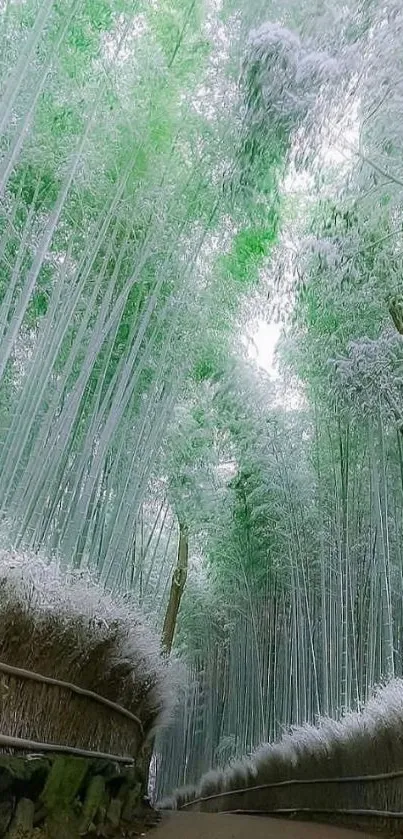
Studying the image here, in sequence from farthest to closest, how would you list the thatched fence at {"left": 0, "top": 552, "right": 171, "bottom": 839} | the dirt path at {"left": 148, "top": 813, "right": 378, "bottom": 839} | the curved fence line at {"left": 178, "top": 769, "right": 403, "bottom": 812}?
1. the curved fence line at {"left": 178, "top": 769, "right": 403, "bottom": 812}
2. the dirt path at {"left": 148, "top": 813, "right": 378, "bottom": 839}
3. the thatched fence at {"left": 0, "top": 552, "right": 171, "bottom": 839}

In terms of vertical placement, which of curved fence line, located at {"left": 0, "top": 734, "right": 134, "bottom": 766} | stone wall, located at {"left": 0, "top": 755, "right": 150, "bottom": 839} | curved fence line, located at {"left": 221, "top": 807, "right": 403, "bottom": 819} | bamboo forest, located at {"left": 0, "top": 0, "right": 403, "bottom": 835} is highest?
bamboo forest, located at {"left": 0, "top": 0, "right": 403, "bottom": 835}

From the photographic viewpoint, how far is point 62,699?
341cm

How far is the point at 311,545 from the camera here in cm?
607

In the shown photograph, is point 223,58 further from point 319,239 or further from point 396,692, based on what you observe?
point 396,692

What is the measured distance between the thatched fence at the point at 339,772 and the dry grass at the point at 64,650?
1270mm

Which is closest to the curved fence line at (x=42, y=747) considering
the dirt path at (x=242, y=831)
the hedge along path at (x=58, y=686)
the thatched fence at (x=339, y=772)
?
the hedge along path at (x=58, y=686)

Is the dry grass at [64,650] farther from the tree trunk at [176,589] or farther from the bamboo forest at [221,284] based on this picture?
the tree trunk at [176,589]

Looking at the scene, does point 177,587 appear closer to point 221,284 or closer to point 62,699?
point 221,284

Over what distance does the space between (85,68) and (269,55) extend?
3.31 ft

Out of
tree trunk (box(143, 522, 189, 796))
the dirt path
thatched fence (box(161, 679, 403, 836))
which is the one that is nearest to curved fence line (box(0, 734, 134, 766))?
the dirt path

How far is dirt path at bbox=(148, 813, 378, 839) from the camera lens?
12.6 feet

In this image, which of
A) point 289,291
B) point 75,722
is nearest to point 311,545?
point 289,291

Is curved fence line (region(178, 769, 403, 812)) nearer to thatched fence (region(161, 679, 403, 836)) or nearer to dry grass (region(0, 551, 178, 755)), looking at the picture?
thatched fence (region(161, 679, 403, 836))

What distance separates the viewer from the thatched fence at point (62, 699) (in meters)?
2.72
